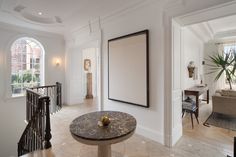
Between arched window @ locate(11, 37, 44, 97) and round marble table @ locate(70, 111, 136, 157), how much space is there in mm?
4598

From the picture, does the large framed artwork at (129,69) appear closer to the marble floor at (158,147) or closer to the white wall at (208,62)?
the marble floor at (158,147)

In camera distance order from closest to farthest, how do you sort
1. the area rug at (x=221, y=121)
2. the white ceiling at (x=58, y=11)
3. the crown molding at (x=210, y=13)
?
the crown molding at (x=210, y=13) < the white ceiling at (x=58, y=11) < the area rug at (x=221, y=121)

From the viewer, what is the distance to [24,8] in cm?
372

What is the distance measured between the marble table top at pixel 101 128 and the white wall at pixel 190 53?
124 inches

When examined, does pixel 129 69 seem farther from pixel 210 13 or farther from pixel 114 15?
pixel 210 13

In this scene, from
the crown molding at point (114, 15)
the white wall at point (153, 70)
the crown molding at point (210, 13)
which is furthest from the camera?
the crown molding at point (114, 15)

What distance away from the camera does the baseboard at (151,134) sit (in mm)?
2884

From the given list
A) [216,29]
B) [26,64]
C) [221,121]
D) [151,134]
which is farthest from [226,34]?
[26,64]

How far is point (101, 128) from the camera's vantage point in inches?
70.8

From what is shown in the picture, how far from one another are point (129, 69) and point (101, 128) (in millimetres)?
1920

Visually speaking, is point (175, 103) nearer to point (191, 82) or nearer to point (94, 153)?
point (94, 153)

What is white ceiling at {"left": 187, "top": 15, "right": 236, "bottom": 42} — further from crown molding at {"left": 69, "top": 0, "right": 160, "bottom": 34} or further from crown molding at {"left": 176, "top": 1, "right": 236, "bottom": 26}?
crown molding at {"left": 69, "top": 0, "right": 160, "bottom": 34}

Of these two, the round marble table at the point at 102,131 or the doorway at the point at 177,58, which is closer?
the round marble table at the point at 102,131

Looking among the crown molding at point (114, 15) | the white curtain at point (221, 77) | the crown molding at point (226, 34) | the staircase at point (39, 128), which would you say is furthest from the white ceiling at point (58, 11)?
the white curtain at point (221, 77)
